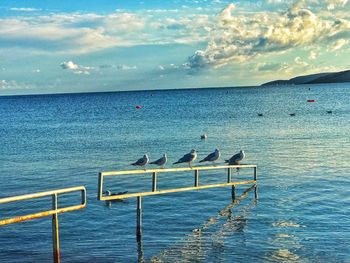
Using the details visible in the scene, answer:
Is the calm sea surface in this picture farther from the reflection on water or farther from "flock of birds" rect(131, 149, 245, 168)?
"flock of birds" rect(131, 149, 245, 168)

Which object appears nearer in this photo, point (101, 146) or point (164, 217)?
point (164, 217)

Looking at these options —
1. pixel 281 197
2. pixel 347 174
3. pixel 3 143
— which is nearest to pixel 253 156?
pixel 347 174

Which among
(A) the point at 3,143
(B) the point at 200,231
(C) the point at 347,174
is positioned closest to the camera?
(B) the point at 200,231

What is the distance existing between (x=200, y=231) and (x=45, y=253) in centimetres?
611

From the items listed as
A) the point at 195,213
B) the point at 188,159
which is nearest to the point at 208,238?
the point at 195,213

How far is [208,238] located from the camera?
776 inches

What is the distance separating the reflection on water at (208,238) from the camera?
17.5 metres

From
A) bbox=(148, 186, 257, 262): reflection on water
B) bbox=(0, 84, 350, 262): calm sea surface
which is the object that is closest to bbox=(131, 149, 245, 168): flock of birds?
bbox=(0, 84, 350, 262): calm sea surface

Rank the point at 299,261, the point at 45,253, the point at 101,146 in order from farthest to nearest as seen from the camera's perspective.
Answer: the point at 101,146
the point at 45,253
the point at 299,261

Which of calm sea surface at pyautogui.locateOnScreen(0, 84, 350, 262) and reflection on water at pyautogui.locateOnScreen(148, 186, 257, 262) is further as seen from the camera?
calm sea surface at pyautogui.locateOnScreen(0, 84, 350, 262)

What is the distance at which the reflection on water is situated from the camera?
1752 centimetres

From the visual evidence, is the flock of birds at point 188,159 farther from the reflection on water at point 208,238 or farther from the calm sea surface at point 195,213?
the reflection on water at point 208,238

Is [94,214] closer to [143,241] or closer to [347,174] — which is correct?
[143,241]

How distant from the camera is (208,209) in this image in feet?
79.4
